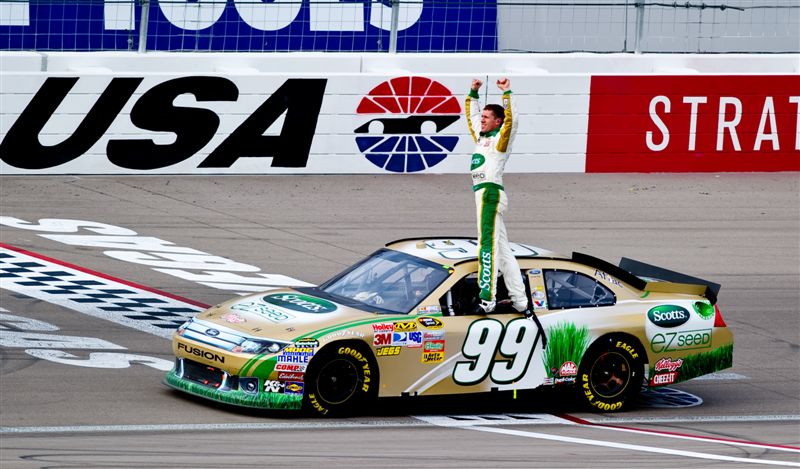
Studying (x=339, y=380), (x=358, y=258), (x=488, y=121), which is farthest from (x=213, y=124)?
(x=339, y=380)

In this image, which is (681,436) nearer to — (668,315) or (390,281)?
(668,315)

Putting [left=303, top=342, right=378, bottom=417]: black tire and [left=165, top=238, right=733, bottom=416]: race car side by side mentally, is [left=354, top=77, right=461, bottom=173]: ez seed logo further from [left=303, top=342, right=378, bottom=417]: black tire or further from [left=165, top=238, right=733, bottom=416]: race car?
[left=303, top=342, right=378, bottom=417]: black tire

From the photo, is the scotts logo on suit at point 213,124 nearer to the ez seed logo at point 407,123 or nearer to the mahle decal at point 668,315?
the ez seed logo at point 407,123

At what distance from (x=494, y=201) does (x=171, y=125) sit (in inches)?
375

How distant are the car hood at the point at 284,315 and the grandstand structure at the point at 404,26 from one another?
10212 millimetres

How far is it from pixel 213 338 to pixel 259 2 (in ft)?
36.1

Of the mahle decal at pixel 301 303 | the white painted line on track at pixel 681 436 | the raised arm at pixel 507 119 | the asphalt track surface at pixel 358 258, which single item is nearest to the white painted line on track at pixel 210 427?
the asphalt track surface at pixel 358 258

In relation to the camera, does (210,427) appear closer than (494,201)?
Yes

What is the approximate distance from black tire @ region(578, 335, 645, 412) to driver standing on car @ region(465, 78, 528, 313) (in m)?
0.70

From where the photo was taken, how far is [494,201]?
10.2 m

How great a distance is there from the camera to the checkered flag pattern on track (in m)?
12.7

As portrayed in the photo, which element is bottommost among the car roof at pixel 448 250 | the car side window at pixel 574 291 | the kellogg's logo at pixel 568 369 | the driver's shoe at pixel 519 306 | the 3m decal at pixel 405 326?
the kellogg's logo at pixel 568 369

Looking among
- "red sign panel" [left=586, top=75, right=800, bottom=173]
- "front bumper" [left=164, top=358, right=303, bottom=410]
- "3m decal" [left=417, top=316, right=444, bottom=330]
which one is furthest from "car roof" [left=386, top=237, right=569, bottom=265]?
"red sign panel" [left=586, top=75, right=800, bottom=173]

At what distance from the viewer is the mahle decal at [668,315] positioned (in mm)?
10461
